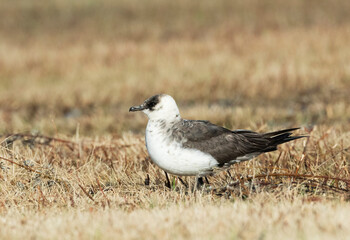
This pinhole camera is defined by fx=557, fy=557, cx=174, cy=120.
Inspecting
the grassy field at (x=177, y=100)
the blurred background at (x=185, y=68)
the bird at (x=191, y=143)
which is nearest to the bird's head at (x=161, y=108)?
the bird at (x=191, y=143)

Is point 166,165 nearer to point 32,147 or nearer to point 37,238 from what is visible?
point 37,238

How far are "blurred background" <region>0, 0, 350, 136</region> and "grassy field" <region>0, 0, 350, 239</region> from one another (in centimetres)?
5

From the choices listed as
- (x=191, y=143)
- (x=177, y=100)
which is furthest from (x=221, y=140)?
(x=177, y=100)

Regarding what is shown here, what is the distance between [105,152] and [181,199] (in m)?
2.03

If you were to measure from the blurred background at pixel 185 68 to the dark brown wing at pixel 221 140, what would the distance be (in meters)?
2.34

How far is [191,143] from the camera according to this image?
473cm

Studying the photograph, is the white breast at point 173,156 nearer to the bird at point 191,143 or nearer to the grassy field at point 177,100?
the bird at point 191,143

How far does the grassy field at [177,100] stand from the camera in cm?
403

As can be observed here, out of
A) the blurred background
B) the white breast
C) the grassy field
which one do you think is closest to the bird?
the white breast

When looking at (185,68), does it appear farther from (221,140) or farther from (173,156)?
(173,156)

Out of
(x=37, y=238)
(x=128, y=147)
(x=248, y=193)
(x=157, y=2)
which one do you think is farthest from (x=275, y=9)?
(x=37, y=238)

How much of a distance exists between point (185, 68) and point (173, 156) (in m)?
10.0

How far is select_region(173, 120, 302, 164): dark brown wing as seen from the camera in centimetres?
479

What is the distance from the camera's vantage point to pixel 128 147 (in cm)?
680
